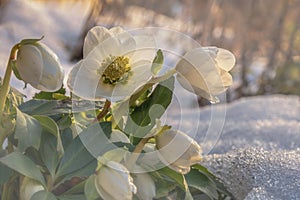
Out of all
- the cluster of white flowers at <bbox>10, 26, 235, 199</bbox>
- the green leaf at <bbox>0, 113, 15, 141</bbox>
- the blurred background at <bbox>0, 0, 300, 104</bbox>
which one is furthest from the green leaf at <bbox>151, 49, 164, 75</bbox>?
the blurred background at <bbox>0, 0, 300, 104</bbox>

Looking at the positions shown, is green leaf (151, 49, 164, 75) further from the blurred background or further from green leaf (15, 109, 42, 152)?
the blurred background

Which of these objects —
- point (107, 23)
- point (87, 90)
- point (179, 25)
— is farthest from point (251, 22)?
point (87, 90)

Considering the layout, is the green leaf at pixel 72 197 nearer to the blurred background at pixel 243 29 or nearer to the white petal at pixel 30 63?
the white petal at pixel 30 63

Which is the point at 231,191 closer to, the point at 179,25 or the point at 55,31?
the point at 179,25

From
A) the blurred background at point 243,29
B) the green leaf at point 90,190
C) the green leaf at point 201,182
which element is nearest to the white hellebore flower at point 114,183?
the green leaf at point 90,190

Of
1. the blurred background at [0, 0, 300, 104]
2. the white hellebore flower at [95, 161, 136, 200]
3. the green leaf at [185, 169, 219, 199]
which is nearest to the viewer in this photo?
the white hellebore flower at [95, 161, 136, 200]

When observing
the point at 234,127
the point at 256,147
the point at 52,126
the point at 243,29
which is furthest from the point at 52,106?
the point at 243,29
